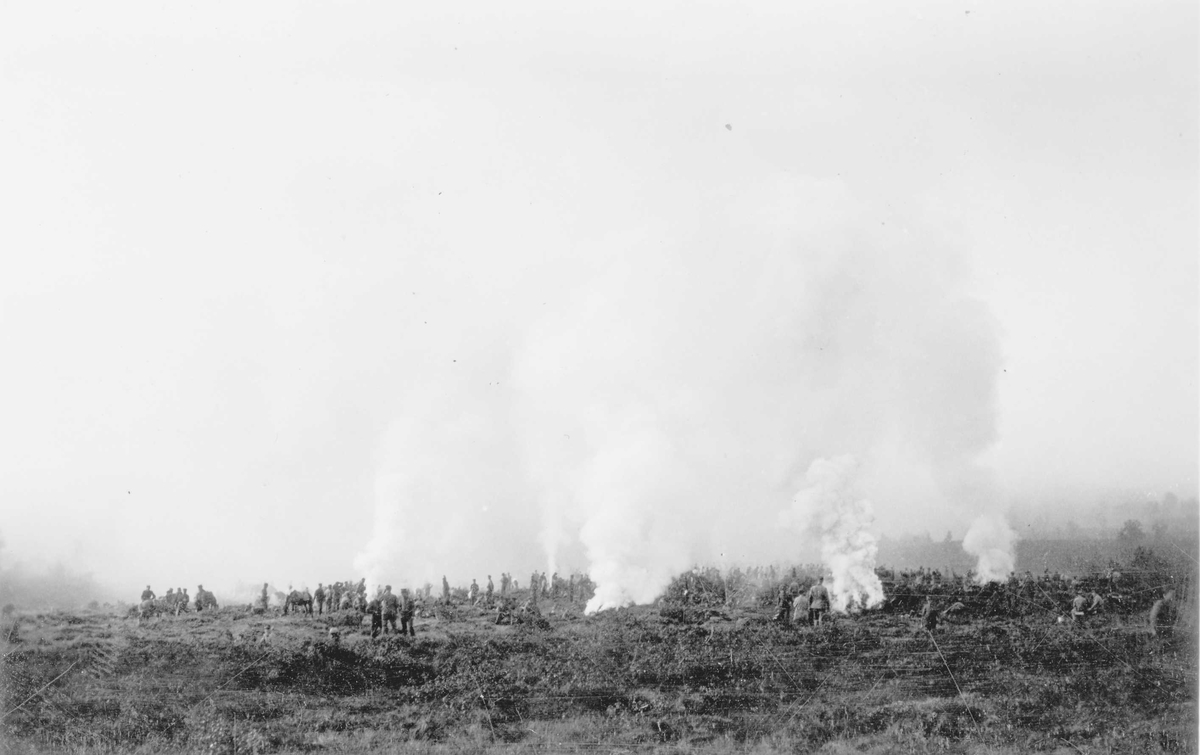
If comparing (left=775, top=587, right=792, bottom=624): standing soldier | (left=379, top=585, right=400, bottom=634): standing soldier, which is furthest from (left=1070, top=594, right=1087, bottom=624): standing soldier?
(left=379, top=585, right=400, bottom=634): standing soldier

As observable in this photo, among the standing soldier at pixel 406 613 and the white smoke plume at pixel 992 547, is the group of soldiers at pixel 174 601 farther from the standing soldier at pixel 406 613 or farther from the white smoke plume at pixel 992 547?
the white smoke plume at pixel 992 547

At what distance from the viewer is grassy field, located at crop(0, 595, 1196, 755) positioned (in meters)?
13.0

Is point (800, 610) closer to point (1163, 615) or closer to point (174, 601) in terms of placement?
point (1163, 615)

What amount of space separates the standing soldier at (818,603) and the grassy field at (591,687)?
0.32 meters

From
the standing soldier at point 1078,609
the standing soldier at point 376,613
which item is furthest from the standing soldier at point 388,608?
the standing soldier at point 1078,609

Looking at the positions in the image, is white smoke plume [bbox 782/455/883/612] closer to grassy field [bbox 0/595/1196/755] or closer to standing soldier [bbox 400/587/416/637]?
grassy field [bbox 0/595/1196/755]

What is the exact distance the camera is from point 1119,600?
15.3 metres

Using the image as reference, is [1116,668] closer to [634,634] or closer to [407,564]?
[634,634]

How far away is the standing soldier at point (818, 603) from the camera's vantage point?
1461 centimetres

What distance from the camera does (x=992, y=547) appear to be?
1587 centimetres

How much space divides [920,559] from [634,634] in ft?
22.1

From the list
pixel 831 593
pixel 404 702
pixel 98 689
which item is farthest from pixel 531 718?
pixel 98 689

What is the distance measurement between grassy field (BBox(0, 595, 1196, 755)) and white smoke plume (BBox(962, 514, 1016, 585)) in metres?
1.46

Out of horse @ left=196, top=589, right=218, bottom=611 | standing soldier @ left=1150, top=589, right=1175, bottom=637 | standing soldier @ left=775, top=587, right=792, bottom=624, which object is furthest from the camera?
horse @ left=196, top=589, right=218, bottom=611
